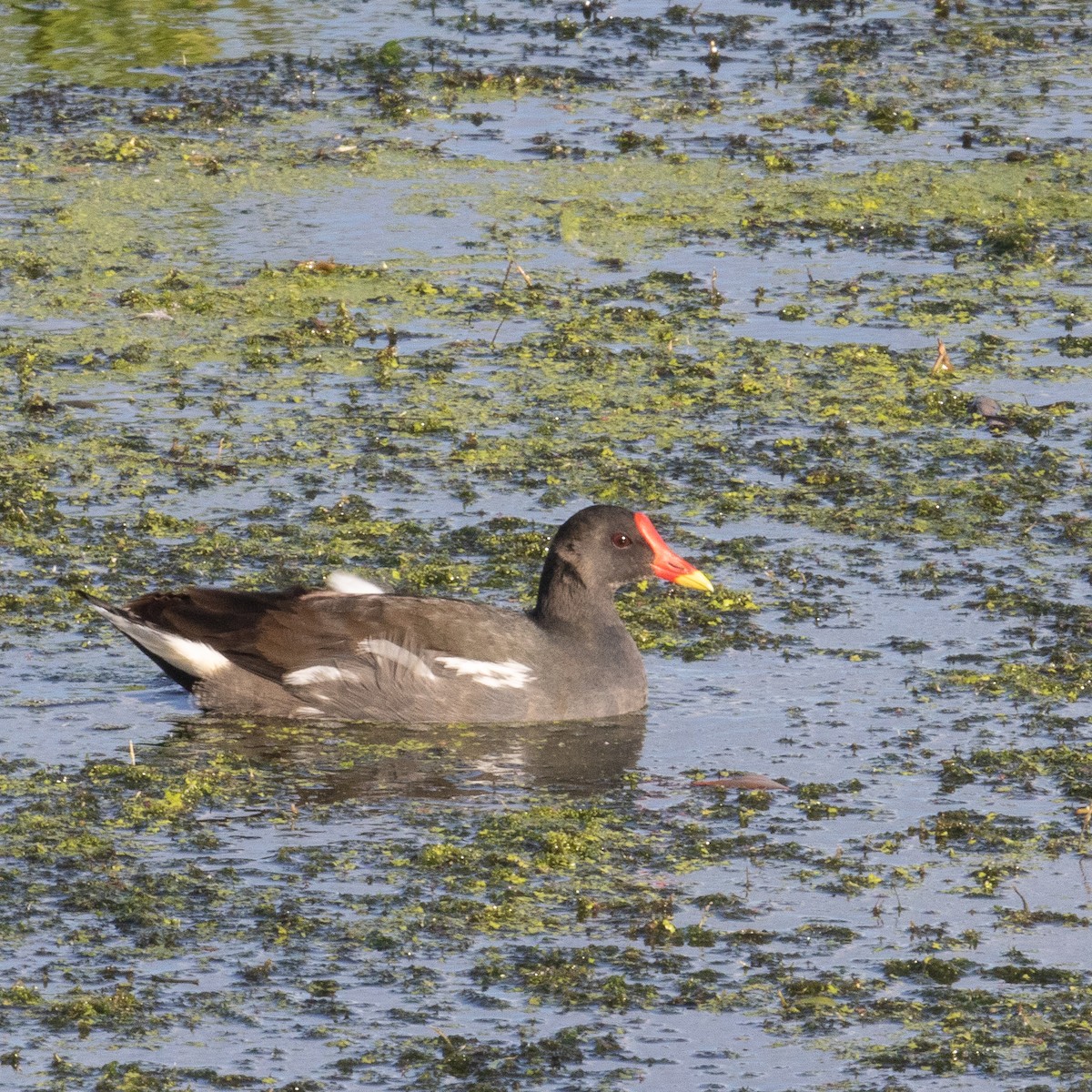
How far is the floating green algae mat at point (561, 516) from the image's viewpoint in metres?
6.10

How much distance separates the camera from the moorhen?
847 cm

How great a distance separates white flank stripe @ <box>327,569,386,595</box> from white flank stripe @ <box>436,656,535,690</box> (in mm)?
429

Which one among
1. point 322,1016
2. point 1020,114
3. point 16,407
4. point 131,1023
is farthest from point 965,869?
point 1020,114

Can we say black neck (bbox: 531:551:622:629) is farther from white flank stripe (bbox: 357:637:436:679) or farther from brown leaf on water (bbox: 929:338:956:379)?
brown leaf on water (bbox: 929:338:956:379)

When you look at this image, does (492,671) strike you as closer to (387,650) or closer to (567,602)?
(387,650)

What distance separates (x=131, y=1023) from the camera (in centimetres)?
583

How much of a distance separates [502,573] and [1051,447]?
117 inches

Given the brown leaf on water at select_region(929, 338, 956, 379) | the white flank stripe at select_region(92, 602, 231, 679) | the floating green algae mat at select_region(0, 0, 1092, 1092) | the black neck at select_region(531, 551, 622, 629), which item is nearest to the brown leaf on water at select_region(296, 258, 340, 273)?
the floating green algae mat at select_region(0, 0, 1092, 1092)

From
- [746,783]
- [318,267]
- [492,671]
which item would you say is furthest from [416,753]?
[318,267]

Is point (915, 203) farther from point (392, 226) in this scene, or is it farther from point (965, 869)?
point (965, 869)

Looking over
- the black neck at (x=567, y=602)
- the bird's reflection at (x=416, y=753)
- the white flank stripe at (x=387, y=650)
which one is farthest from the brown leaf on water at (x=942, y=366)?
the white flank stripe at (x=387, y=650)

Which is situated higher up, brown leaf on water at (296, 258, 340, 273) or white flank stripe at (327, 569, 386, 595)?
brown leaf on water at (296, 258, 340, 273)

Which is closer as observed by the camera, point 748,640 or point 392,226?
point 748,640

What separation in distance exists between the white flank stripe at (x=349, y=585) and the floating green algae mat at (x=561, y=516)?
0.56 meters
